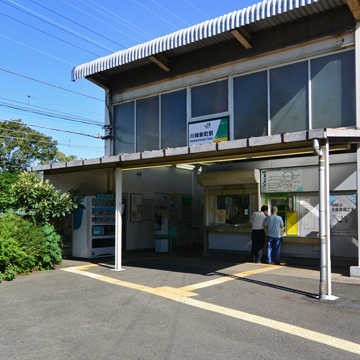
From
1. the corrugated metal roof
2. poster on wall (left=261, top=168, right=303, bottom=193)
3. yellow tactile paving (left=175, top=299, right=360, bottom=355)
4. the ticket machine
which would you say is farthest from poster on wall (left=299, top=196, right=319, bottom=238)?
yellow tactile paving (left=175, top=299, right=360, bottom=355)

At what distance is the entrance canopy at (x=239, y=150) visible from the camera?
7.49 meters

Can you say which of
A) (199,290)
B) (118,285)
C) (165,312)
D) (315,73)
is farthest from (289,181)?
(165,312)

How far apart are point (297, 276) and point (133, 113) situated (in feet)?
24.5

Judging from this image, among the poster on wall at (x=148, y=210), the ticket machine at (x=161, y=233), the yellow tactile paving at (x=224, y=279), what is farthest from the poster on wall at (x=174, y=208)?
the yellow tactile paving at (x=224, y=279)

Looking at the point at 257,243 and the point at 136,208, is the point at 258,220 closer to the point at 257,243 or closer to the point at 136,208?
the point at 257,243

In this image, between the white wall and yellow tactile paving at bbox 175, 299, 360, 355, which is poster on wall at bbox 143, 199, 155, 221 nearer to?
the white wall

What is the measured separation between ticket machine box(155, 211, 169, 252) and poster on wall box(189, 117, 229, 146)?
403 centimetres

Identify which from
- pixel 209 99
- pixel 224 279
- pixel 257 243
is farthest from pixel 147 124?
pixel 224 279

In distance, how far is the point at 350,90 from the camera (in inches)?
376

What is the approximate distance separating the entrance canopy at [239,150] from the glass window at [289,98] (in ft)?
3.26

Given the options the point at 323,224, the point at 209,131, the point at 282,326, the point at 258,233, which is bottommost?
the point at 282,326

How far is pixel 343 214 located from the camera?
10492 millimetres

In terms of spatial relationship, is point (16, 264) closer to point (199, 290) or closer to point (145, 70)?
point (199, 290)

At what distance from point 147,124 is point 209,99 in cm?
238
